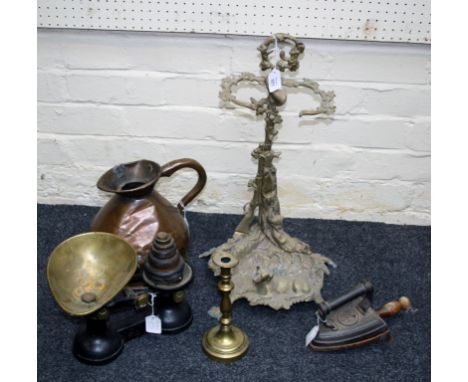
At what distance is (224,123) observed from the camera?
203cm

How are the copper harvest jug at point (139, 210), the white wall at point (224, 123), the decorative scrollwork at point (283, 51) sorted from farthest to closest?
the white wall at point (224, 123) → the copper harvest jug at point (139, 210) → the decorative scrollwork at point (283, 51)

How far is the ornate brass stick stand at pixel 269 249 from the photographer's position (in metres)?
1.63

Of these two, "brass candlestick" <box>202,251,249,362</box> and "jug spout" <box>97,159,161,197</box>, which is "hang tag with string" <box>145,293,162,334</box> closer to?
"brass candlestick" <box>202,251,249,362</box>

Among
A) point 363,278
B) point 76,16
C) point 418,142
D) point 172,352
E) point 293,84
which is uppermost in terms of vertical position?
point 76,16

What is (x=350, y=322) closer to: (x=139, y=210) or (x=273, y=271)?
(x=273, y=271)

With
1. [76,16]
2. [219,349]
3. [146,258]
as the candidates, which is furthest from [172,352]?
[76,16]

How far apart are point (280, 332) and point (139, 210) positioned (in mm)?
508

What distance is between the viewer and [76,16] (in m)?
1.86

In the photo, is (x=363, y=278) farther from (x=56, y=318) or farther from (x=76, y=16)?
(x=76, y=16)

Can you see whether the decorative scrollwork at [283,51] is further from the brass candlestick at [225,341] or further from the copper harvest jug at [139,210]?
the brass candlestick at [225,341]

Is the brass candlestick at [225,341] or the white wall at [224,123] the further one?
the white wall at [224,123]

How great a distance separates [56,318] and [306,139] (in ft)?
3.17

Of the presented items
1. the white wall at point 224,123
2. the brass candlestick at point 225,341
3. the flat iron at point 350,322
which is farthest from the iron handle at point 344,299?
the white wall at point 224,123

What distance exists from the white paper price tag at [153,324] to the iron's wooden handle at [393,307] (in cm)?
60
